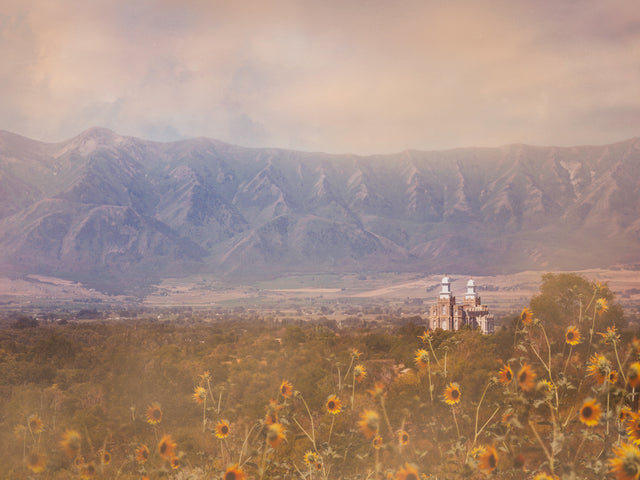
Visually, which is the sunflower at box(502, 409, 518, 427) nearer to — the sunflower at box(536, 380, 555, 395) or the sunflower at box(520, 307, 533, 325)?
the sunflower at box(536, 380, 555, 395)

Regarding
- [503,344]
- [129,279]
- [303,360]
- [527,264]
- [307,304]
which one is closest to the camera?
[503,344]

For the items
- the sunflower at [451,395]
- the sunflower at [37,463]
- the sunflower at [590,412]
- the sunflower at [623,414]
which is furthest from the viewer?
the sunflower at [451,395]

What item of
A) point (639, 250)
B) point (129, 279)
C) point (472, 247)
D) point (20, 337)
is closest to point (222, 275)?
point (129, 279)

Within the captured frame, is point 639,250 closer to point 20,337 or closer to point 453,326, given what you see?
point 453,326

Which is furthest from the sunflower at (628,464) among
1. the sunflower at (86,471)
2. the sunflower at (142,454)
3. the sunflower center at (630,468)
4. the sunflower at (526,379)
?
the sunflower at (142,454)

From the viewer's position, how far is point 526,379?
3.74 metres

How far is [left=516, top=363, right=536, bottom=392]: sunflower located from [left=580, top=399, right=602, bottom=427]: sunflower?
1.20 feet

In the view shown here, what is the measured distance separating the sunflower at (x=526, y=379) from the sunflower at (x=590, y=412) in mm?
367

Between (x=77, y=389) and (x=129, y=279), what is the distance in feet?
547

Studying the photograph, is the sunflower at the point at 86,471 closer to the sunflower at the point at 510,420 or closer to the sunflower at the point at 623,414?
the sunflower at the point at 510,420

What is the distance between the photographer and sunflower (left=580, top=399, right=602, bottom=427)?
3.50m

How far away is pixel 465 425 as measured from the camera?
1053 centimetres

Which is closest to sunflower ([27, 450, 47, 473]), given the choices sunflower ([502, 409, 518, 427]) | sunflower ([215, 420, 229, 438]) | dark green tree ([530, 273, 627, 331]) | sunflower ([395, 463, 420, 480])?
sunflower ([215, 420, 229, 438])

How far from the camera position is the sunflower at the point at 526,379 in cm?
359
